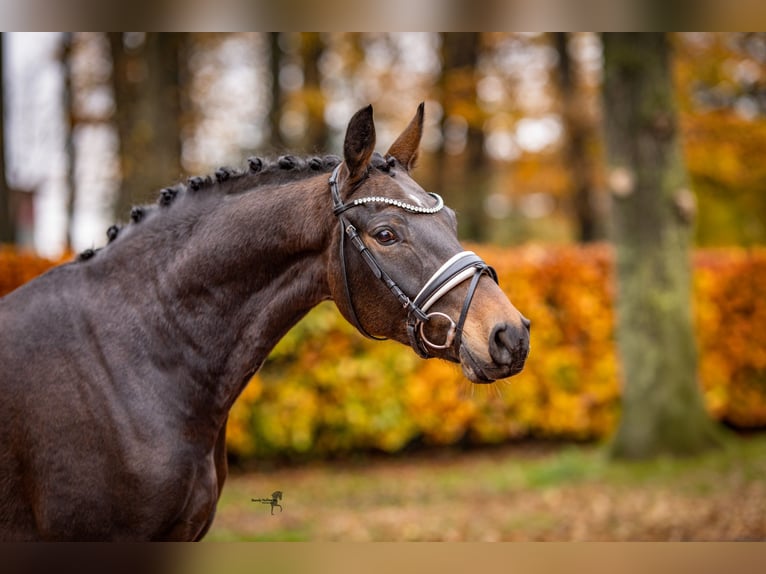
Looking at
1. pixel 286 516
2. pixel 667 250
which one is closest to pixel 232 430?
pixel 286 516

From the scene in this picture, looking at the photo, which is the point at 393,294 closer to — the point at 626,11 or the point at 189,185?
the point at 189,185

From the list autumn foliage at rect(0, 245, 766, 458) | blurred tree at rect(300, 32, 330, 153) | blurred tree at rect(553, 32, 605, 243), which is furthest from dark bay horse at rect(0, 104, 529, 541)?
blurred tree at rect(553, 32, 605, 243)

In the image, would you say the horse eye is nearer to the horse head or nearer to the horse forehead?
the horse head

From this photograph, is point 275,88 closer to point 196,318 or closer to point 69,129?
point 69,129

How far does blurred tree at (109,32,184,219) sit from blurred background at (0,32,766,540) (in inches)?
1.9

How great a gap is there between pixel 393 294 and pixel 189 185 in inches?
42.3

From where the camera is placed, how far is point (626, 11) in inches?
149

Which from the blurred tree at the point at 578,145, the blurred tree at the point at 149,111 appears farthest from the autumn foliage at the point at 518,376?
the blurred tree at the point at 578,145

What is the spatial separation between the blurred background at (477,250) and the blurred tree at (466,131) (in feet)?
0.19

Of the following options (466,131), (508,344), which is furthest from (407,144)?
(466,131)

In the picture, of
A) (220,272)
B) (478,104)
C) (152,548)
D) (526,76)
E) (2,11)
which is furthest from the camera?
(526,76)

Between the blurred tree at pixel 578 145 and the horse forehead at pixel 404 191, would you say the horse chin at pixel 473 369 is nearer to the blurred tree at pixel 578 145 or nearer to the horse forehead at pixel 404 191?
the horse forehead at pixel 404 191

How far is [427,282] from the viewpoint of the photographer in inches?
104

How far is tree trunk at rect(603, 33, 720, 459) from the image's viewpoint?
7.82m
